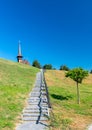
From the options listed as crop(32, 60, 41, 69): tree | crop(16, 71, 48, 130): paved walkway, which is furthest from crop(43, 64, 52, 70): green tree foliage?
crop(16, 71, 48, 130): paved walkway

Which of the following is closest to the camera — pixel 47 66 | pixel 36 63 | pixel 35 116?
pixel 35 116

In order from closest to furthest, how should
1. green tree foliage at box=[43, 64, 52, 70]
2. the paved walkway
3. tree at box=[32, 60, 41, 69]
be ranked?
the paved walkway
green tree foliage at box=[43, 64, 52, 70]
tree at box=[32, 60, 41, 69]

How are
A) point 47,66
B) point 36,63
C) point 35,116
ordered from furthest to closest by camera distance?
1. point 36,63
2. point 47,66
3. point 35,116

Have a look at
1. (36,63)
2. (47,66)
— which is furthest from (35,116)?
(36,63)

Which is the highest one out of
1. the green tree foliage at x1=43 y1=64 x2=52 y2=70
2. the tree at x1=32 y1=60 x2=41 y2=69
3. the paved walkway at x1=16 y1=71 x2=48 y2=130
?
the tree at x1=32 y1=60 x2=41 y2=69

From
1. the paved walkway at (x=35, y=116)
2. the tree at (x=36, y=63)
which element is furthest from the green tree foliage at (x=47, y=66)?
the paved walkway at (x=35, y=116)

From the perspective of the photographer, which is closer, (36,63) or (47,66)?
(47,66)

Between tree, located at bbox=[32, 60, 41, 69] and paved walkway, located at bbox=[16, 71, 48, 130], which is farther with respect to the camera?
tree, located at bbox=[32, 60, 41, 69]

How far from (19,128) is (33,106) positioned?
466 cm

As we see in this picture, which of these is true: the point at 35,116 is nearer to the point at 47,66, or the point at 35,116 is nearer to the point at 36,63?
the point at 47,66

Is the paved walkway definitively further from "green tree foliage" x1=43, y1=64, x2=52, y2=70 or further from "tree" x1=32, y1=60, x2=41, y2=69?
"tree" x1=32, y1=60, x2=41, y2=69

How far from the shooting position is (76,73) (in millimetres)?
23984

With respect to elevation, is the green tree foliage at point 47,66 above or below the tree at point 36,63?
below

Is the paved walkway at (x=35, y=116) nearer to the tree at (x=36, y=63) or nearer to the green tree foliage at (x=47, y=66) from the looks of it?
the green tree foliage at (x=47, y=66)
